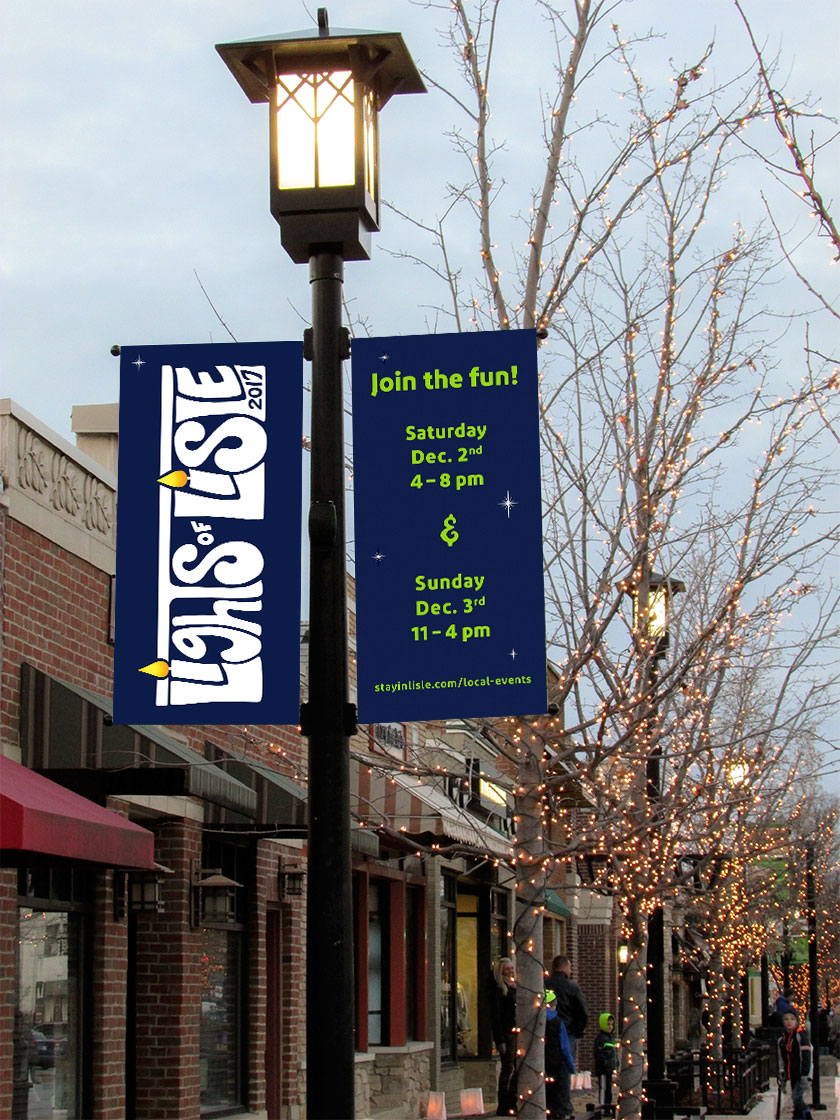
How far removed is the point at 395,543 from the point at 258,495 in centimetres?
56

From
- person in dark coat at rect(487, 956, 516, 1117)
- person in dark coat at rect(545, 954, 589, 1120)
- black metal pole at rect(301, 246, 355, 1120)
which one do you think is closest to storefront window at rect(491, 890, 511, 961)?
person in dark coat at rect(487, 956, 516, 1117)

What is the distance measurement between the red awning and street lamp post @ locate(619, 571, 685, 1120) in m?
3.37

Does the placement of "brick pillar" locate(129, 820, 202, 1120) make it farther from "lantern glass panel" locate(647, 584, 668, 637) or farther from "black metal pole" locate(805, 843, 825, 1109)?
"black metal pole" locate(805, 843, 825, 1109)

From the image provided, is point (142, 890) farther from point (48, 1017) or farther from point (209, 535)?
point (209, 535)

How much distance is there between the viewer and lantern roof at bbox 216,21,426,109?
5445mm

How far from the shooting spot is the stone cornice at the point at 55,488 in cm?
975

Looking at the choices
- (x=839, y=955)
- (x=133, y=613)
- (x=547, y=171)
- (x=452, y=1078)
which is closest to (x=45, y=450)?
(x=547, y=171)

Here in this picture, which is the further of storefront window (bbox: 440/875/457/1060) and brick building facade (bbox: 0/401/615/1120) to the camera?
storefront window (bbox: 440/875/457/1060)

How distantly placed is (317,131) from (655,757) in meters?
6.11

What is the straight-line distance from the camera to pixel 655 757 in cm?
1048

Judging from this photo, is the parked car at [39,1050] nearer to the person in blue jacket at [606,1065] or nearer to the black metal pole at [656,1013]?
the black metal pole at [656,1013]

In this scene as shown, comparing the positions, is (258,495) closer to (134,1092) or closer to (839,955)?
(134,1092)

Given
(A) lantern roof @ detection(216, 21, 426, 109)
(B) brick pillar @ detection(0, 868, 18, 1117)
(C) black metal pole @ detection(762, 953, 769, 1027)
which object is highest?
(A) lantern roof @ detection(216, 21, 426, 109)

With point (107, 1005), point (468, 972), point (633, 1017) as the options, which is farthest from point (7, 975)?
Result: point (468, 972)
